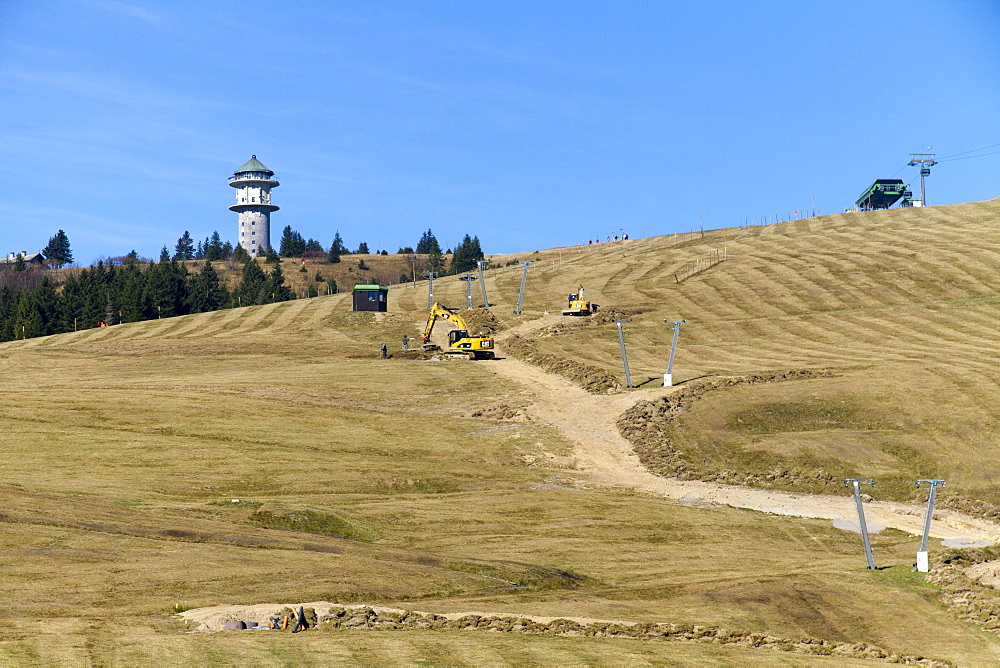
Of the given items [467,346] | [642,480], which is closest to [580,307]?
[467,346]

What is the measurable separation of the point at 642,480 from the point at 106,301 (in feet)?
436

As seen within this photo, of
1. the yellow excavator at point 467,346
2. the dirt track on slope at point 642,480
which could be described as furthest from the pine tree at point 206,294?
the dirt track on slope at point 642,480

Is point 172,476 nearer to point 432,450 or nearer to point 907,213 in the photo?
point 432,450

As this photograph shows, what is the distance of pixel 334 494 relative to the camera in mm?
55406

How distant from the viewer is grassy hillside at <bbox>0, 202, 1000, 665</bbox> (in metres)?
34.0

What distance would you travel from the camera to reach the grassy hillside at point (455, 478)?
1340 inches

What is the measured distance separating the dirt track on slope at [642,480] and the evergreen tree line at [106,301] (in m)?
102

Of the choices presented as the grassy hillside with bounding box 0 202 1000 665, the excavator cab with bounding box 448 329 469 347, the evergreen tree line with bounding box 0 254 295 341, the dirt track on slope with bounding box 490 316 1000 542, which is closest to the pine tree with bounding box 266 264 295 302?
the evergreen tree line with bounding box 0 254 295 341

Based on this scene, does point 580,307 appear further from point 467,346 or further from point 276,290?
point 276,290

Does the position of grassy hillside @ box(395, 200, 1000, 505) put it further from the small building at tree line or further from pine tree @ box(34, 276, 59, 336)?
pine tree @ box(34, 276, 59, 336)

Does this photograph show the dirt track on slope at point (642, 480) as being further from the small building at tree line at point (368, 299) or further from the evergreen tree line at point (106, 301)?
the evergreen tree line at point (106, 301)

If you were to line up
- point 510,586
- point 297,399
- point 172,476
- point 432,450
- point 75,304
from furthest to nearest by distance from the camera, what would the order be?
1. point 75,304
2. point 297,399
3. point 432,450
4. point 172,476
5. point 510,586

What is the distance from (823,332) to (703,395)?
29907 mm

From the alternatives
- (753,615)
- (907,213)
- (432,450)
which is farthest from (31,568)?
(907,213)
